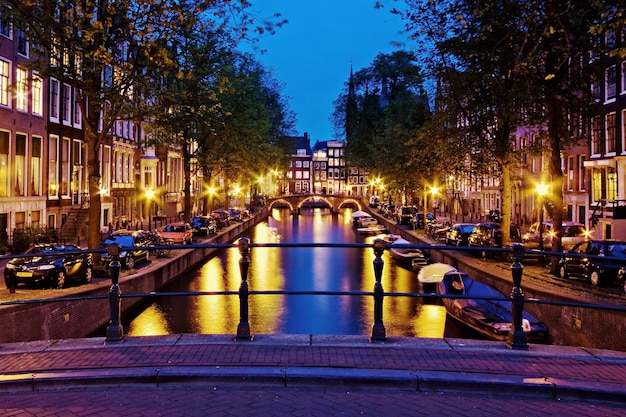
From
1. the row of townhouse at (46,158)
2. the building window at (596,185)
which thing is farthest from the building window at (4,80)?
the building window at (596,185)

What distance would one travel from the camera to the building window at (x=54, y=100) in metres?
34.4

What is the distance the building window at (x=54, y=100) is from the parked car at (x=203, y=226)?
1220cm

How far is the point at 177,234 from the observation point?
119ft

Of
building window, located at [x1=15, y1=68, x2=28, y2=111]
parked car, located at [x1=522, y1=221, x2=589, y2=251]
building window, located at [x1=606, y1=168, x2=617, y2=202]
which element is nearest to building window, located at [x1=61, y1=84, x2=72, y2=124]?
building window, located at [x1=15, y1=68, x2=28, y2=111]

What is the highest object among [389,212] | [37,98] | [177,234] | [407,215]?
[37,98]

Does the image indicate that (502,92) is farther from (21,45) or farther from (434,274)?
(21,45)

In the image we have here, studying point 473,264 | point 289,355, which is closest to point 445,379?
point 289,355

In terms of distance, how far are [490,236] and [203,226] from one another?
71.6ft

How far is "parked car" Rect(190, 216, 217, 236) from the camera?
4347 centimetres

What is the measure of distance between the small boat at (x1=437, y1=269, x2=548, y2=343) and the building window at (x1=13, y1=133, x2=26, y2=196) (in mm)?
21618

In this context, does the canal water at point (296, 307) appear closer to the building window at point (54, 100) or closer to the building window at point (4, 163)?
the building window at point (4, 163)

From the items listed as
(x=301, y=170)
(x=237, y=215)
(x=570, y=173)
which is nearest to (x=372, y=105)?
(x=237, y=215)

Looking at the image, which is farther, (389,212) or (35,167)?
(389,212)

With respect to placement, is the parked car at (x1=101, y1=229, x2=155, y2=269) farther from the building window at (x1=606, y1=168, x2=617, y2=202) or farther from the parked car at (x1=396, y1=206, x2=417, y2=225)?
the parked car at (x1=396, y1=206, x2=417, y2=225)
